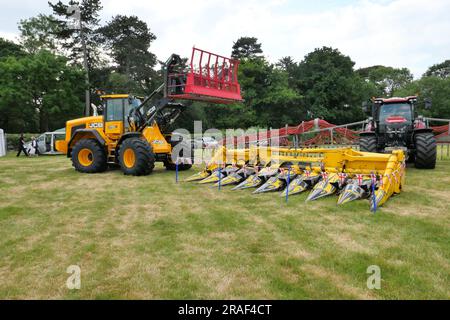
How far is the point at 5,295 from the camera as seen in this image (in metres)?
3.02

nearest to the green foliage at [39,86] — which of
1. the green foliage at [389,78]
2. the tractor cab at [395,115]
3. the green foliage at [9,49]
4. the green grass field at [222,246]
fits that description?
the green foliage at [9,49]

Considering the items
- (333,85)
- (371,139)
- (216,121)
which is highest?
(333,85)

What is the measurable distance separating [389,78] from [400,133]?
178 feet

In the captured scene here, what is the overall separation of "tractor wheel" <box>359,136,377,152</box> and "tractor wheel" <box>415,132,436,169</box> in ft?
3.80

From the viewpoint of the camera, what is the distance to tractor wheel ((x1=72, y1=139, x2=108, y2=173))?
412 inches

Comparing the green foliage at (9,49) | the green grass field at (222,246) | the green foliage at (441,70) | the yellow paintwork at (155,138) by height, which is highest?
the green foliage at (441,70)

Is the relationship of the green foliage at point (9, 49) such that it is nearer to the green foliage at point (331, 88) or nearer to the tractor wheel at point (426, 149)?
the green foliage at point (331, 88)

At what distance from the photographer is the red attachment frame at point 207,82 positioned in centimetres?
862

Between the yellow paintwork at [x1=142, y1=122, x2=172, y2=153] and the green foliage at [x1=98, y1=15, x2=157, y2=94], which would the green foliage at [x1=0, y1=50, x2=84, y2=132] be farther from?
the yellow paintwork at [x1=142, y1=122, x2=172, y2=153]

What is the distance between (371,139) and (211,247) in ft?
27.9

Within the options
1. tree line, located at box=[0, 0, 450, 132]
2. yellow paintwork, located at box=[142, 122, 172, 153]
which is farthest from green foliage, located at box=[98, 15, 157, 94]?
yellow paintwork, located at box=[142, 122, 172, 153]

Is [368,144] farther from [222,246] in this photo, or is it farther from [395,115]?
[222,246]
